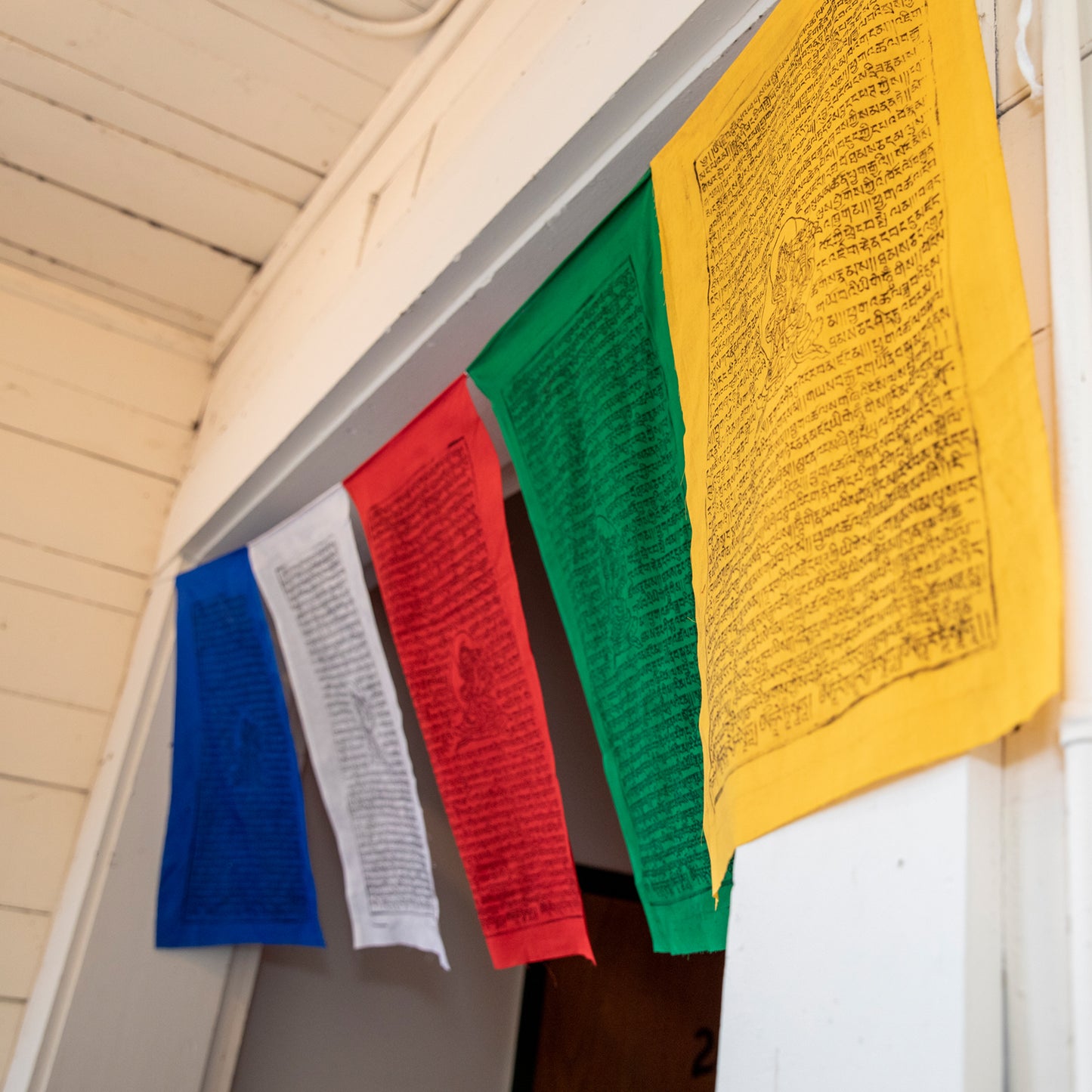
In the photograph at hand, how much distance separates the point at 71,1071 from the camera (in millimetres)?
1291

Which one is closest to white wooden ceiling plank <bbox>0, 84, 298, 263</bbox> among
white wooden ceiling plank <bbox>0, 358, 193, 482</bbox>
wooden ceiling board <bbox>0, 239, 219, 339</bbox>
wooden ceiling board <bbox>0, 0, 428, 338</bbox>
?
wooden ceiling board <bbox>0, 0, 428, 338</bbox>

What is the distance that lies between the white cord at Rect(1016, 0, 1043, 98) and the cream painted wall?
4.94 ft

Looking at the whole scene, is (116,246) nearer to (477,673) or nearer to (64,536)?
(64,536)

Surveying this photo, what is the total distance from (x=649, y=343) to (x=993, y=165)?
13.9 inches

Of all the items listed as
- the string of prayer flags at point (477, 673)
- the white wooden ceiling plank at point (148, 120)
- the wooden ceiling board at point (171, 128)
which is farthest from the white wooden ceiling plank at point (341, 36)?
the string of prayer flags at point (477, 673)

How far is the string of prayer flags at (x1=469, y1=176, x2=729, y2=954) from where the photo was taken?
0.67 meters

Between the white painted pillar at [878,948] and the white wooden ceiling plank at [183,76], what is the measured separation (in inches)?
49.9

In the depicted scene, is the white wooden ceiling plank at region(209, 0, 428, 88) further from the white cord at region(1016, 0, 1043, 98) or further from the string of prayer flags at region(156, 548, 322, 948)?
the white cord at region(1016, 0, 1043, 98)

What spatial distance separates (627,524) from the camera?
2.39ft

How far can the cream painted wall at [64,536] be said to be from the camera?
147cm

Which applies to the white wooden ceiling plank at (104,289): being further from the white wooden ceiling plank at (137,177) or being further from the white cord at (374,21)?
the white cord at (374,21)

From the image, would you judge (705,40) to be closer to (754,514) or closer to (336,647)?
(754,514)

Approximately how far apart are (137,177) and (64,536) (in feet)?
1.84

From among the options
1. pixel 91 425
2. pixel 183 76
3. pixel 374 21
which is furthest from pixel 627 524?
pixel 91 425
